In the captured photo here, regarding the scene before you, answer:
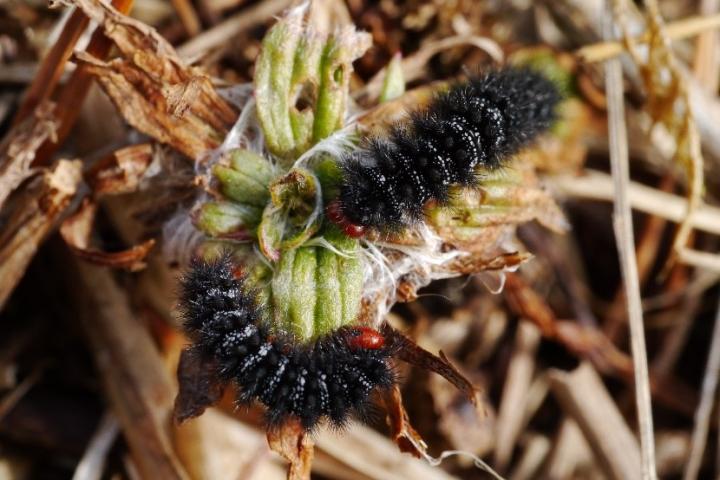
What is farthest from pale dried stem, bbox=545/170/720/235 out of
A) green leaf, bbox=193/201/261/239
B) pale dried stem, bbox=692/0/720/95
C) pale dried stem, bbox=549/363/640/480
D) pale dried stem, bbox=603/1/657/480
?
green leaf, bbox=193/201/261/239

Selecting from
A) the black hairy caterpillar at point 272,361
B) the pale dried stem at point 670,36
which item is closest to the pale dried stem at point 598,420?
the pale dried stem at point 670,36

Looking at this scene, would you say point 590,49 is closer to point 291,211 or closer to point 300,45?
point 300,45

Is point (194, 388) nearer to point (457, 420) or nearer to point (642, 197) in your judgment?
point (457, 420)

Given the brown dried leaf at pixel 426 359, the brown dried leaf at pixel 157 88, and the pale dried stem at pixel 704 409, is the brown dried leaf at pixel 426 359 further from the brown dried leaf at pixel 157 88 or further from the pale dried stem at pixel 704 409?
the pale dried stem at pixel 704 409

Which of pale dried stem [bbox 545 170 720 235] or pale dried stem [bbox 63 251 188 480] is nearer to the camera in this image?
pale dried stem [bbox 63 251 188 480]

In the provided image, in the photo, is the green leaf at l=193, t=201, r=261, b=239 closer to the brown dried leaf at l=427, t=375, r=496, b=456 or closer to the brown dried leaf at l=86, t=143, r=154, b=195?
the brown dried leaf at l=86, t=143, r=154, b=195
